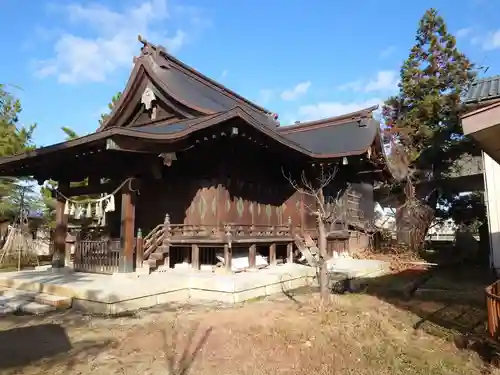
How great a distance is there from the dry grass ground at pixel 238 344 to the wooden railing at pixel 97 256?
2.65m

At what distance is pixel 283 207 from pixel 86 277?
7487 mm

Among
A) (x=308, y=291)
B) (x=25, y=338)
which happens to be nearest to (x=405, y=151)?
(x=308, y=291)

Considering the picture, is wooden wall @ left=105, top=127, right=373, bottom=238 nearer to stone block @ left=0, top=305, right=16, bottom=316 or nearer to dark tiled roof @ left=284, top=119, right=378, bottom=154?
dark tiled roof @ left=284, top=119, right=378, bottom=154

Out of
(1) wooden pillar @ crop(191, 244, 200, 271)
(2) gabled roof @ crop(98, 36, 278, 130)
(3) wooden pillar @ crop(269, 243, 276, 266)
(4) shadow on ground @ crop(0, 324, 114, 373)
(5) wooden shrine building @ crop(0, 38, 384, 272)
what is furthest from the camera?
(2) gabled roof @ crop(98, 36, 278, 130)

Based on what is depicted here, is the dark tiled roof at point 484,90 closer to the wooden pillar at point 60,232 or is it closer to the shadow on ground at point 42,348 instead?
the shadow on ground at point 42,348

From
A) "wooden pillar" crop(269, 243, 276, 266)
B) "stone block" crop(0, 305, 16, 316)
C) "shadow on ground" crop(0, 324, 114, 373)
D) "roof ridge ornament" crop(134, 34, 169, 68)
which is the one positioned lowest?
"shadow on ground" crop(0, 324, 114, 373)

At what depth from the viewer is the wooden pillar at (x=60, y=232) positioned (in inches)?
454

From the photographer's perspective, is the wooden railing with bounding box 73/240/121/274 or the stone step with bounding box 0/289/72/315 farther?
the wooden railing with bounding box 73/240/121/274

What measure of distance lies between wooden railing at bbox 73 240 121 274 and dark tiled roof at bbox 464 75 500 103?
10.9 m

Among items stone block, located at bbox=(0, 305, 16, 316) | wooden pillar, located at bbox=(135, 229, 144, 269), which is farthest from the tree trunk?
stone block, located at bbox=(0, 305, 16, 316)

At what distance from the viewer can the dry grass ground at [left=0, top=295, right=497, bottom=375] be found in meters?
4.52

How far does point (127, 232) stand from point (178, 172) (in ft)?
10.1

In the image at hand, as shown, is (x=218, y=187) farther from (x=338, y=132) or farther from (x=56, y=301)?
(x=338, y=132)

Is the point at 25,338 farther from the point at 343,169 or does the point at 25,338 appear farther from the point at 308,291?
the point at 343,169
